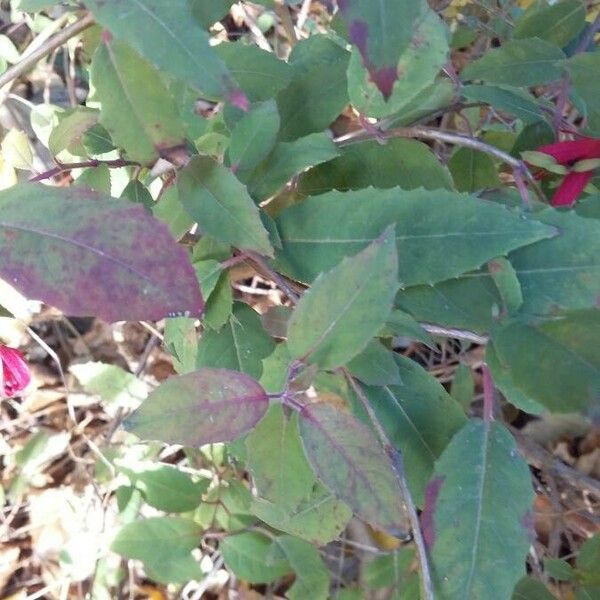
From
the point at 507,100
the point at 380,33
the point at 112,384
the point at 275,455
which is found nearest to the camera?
the point at 380,33

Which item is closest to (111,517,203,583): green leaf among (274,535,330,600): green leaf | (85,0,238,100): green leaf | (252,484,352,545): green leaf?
(274,535,330,600): green leaf

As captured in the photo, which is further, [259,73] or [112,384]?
[112,384]

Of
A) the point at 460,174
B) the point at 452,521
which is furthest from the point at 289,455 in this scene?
the point at 460,174

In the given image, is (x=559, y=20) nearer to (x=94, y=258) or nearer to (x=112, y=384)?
(x=94, y=258)

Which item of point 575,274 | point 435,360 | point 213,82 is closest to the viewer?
point 213,82

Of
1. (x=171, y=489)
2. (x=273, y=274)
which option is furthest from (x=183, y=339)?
(x=171, y=489)

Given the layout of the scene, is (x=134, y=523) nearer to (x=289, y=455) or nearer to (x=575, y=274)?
(x=289, y=455)
